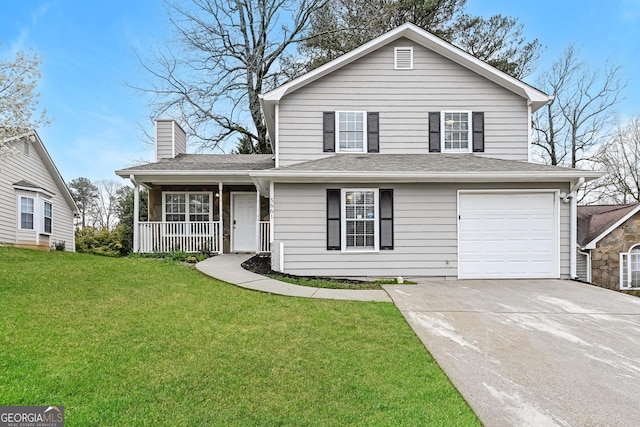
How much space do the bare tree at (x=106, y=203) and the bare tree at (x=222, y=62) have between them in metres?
16.9

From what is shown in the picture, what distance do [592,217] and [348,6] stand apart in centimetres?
1560

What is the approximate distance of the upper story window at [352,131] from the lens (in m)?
9.59

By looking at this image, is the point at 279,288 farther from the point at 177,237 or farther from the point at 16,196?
the point at 16,196

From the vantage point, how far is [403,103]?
9656mm

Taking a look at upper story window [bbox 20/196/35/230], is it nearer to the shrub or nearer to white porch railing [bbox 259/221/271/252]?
the shrub

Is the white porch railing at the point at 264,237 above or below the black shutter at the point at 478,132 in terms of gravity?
below

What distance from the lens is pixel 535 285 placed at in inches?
301

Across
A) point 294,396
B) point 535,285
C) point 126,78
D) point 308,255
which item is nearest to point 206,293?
point 308,255

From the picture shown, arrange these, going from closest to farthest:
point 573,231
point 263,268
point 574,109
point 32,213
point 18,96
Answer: point 18,96
point 573,231
point 263,268
point 32,213
point 574,109

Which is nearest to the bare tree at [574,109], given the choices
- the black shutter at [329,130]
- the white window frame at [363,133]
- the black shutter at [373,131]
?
the black shutter at [373,131]

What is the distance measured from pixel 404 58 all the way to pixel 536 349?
8265 mm

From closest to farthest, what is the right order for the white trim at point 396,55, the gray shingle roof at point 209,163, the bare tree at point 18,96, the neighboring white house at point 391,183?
1. the bare tree at point 18,96
2. the neighboring white house at point 391,183
3. the white trim at point 396,55
4. the gray shingle roof at point 209,163

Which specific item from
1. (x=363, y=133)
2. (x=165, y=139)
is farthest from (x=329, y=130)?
(x=165, y=139)
